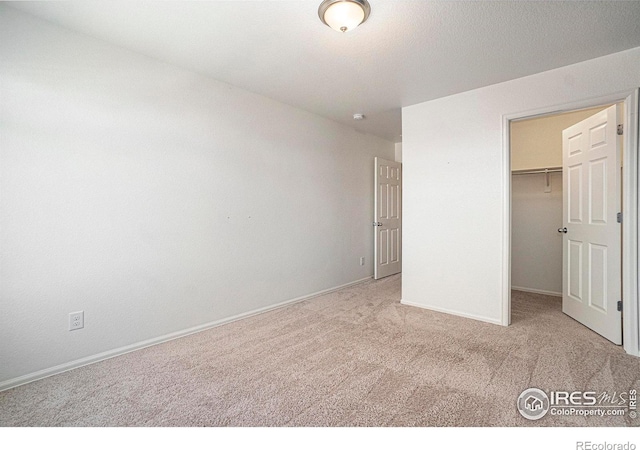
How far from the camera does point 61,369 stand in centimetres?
207

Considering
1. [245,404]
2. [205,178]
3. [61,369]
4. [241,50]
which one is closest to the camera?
[245,404]

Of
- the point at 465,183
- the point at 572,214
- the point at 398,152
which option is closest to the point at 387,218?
the point at 398,152

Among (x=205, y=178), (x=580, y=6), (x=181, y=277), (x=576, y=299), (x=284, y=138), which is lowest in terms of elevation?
(x=576, y=299)

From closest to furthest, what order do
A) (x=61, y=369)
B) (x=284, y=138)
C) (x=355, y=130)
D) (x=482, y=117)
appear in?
1. (x=61, y=369)
2. (x=482, y=117)
3. (x=284, y=138)
4. (x=355, y=130)

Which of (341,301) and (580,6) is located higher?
(580,6)

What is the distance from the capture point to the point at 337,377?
1985 mm

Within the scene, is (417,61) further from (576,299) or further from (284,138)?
(576,299)

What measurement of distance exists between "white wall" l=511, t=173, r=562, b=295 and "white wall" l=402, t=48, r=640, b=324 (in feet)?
5.34

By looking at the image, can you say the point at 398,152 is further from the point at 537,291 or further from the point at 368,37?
the point at 368,37

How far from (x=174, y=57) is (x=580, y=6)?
282 centimetres

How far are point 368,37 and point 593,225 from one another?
2539 millimetres

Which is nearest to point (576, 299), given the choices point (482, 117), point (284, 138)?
point (482, 117)

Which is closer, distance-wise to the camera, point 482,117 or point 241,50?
point 241,50

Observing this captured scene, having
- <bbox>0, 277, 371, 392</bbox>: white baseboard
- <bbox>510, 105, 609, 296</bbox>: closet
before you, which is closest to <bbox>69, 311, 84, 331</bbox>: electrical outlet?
<bbox>0, 277, 371, 392</bbox>: white baseboard
